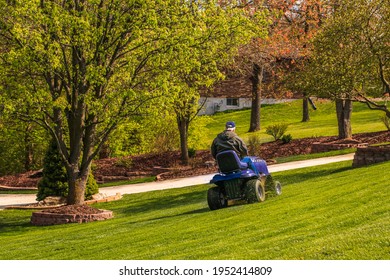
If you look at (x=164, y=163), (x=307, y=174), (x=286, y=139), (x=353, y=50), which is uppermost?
(x=353, y=50)

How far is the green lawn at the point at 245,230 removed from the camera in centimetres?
1139

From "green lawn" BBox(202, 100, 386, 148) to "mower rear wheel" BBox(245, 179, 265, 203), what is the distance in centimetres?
2199

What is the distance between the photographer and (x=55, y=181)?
26328 mm

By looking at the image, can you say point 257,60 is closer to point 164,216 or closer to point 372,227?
point 164,216

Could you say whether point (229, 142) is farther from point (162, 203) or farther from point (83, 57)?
point (162, 203)

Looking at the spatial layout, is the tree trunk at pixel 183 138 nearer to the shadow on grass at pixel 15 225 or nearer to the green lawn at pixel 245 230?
the green lawn at pixel 245 230

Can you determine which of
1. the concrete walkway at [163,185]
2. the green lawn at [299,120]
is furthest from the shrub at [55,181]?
the green lawn at [299,120]

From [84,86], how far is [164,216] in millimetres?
4734

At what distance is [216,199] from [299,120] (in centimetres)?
3647

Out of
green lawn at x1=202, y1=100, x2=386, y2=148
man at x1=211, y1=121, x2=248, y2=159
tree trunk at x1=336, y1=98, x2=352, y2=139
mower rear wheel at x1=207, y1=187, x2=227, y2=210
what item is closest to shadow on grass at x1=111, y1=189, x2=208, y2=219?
mower rear wheel at x1=207, y1=187, x2=227, y2=210

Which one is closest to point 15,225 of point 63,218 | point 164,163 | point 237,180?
point 63,218

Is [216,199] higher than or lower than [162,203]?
higher

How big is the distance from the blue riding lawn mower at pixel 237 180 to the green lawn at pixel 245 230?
35 centimetres

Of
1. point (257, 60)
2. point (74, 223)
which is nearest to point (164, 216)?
point (74, 223)
